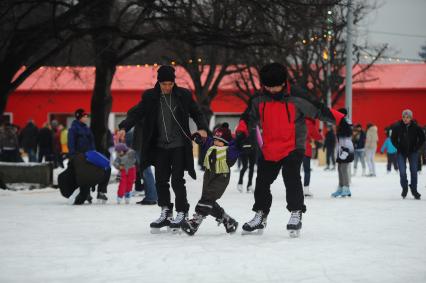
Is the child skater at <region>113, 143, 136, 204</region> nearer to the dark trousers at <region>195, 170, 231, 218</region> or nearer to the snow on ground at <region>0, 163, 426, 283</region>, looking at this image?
the snow on ground at <region>0, 163, 426, 283</region>

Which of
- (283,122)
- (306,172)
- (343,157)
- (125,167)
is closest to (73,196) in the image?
(125,167)

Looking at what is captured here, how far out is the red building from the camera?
50438mm

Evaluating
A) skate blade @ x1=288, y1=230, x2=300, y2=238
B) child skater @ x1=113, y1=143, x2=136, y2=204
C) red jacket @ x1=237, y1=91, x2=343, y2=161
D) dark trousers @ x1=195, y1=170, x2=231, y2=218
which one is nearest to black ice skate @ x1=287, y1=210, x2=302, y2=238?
skate blade @ x1=288, y1=230, x2=300, y2=238

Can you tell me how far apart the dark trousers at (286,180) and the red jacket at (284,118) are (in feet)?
0.33

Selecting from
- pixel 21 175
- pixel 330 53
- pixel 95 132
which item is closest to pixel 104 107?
pixel 95 132

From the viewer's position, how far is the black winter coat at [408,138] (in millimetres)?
15617

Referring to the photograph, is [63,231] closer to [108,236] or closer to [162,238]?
[108,236]

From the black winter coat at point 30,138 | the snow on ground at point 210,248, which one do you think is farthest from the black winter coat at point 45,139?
the snow on ground at point 210,248

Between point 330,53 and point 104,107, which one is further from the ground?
point 330,53

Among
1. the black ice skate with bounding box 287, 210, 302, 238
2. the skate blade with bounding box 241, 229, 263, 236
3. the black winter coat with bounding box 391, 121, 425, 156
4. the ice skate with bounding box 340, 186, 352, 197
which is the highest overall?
the black winter coat with bounding box 391, 121, 425, 156

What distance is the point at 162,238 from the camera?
8688 millimetres

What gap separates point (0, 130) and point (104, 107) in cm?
298

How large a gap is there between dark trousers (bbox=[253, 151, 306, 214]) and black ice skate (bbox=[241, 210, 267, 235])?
0.26ft

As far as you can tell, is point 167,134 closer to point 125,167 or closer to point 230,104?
point 125,167
